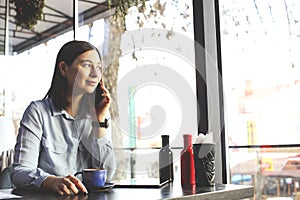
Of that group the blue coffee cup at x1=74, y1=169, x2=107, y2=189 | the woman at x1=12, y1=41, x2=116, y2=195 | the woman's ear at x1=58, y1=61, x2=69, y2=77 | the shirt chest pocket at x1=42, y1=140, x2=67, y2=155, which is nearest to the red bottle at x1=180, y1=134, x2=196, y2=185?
the blue coffee cup at x1=74, y1=169, x2=107, y2=189

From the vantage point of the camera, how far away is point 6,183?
2600mm

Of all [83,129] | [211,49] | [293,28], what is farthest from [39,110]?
[293,28]

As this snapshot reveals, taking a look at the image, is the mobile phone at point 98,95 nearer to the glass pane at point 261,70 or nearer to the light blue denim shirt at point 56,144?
the light blue denim shirt at point 56,144

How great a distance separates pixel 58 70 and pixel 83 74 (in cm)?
20

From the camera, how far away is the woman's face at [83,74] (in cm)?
278

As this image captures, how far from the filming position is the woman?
2.55 metres

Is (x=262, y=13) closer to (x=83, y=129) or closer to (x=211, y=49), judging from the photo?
(x=211, y=49)

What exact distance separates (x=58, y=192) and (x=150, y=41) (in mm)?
1622

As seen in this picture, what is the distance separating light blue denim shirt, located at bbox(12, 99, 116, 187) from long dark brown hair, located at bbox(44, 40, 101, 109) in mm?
53

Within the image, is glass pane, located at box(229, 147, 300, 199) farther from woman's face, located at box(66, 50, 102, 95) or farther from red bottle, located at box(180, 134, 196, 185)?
woman's face, located at box(66, 50, 102, 95)

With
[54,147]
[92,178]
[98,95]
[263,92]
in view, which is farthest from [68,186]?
[263,92]

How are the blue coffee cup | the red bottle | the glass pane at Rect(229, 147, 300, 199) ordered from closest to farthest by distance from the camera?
1. the blue coffee cup
2. the red bottle
3. the glass pane at Rect(229, 147, 300, 199)

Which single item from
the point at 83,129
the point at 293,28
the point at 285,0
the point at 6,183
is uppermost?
the point at 285,0

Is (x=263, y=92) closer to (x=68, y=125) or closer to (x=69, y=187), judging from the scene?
(x=68, y=125)
